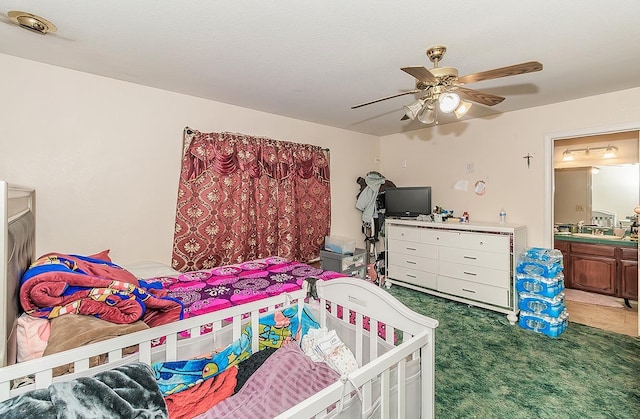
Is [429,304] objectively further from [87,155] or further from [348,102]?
[87,155]

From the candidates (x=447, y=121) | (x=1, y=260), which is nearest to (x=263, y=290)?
(x=1, y=260)

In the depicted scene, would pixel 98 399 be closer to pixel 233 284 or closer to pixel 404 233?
pixel 233 284

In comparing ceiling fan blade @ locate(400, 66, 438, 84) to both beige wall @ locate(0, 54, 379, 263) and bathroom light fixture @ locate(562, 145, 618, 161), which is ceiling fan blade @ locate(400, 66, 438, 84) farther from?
bathroom light fixture @ locate(562, 145, 618, 161)

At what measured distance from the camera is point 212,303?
1948 mm

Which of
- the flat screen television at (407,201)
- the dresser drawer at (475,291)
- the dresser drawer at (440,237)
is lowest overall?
the dresser drawer at (475,291)

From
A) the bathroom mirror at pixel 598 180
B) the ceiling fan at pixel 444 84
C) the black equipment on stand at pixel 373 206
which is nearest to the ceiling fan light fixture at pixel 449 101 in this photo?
the ceiling fan at pixel 444 84

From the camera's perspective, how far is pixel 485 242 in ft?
10.6

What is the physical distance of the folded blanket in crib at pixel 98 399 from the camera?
836 millimetres

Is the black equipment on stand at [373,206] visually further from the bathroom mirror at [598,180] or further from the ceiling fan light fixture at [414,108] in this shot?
the bathroom mirror at [598,180]

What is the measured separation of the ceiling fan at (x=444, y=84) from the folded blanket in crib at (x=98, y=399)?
187cm

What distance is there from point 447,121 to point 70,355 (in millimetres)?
4327

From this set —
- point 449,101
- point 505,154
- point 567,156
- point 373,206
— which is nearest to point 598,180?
point 567,156

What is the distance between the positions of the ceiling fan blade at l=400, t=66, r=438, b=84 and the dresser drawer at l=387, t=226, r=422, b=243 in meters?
2.44

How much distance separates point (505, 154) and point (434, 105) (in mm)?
2187
